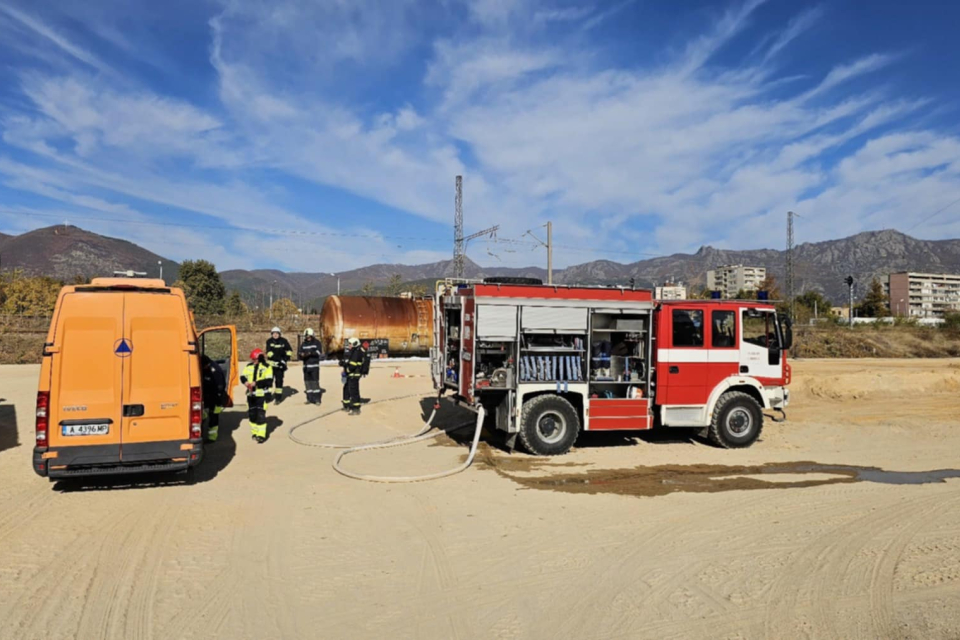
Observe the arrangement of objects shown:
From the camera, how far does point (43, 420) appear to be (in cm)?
724

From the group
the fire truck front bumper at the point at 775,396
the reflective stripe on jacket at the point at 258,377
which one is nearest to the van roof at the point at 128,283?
the reflective stripe on jacket at the point at 258,377

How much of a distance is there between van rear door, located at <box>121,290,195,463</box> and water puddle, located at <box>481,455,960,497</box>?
15.1 ft

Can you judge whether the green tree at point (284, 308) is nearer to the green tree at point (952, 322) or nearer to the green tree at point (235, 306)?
the green tree at point (235, 306)

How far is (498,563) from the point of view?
589cm

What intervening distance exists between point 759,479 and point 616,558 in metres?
4.23

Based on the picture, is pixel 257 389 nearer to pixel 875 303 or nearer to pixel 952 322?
pixel 952 322

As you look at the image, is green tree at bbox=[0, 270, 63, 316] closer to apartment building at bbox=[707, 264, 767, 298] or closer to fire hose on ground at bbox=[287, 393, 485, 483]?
fire hose on ground at bbox=[287, 393, 485, 483]

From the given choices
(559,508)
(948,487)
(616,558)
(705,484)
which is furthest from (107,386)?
(948,487)

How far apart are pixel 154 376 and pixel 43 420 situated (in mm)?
1235

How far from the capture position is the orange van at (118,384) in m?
7.32

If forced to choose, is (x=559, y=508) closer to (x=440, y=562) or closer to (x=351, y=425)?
(x=440, y=562)

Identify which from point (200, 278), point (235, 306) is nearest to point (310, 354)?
point (235, 306)

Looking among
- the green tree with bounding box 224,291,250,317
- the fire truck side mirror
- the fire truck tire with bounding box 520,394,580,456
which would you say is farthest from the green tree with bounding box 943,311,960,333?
the green tree with bounding box 224,291,250,317

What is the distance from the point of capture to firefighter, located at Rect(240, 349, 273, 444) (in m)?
11.1
